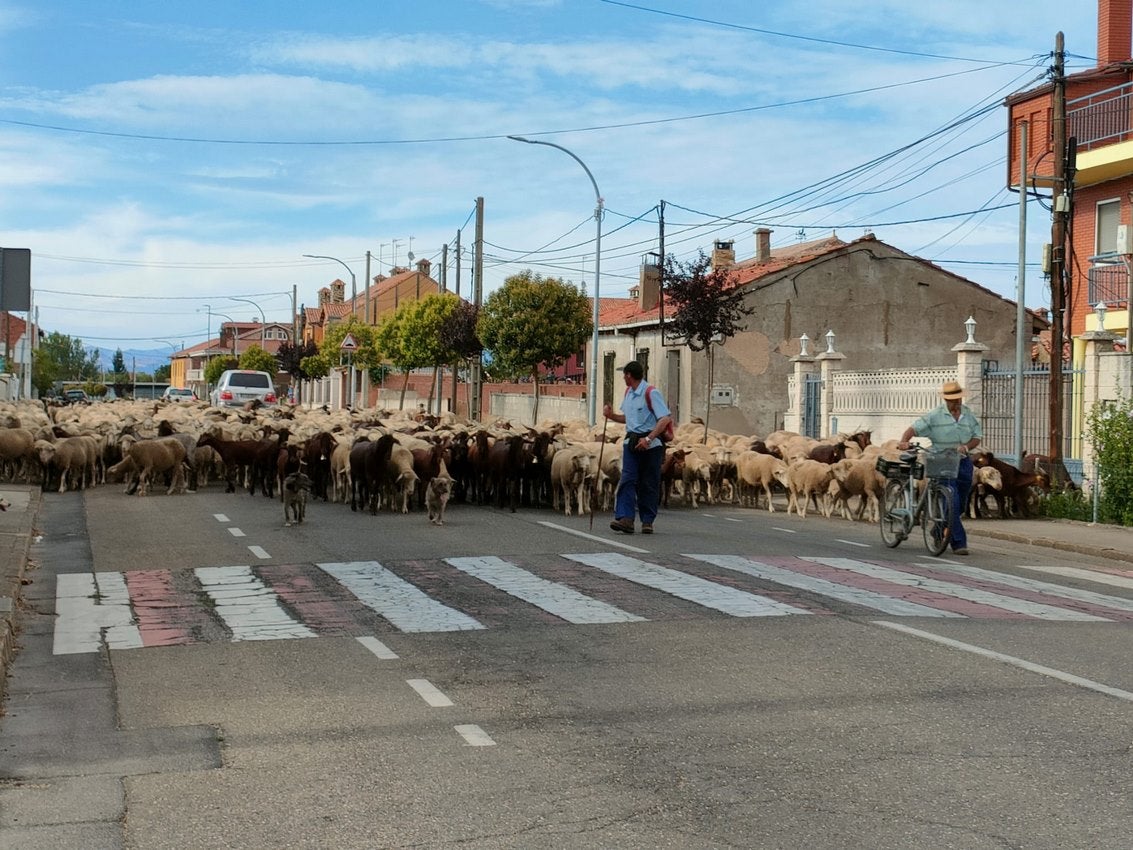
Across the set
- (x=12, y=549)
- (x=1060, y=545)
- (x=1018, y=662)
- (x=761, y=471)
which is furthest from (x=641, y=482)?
(x=1018, y=662)

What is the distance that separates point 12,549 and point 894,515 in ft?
29.4

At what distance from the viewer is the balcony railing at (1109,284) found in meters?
28.7

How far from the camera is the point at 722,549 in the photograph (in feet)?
46.0

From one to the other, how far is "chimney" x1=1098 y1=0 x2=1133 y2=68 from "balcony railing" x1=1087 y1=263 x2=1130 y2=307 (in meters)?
5.29

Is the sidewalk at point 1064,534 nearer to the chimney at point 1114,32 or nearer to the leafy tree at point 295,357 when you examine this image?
the chimney at point 1114,32

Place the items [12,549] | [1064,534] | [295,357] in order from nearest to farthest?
[12,549] → [1064,534] → [295,357]

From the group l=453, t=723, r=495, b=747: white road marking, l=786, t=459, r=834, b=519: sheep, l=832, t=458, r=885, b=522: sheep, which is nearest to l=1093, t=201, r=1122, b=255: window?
l=786, t=459, r=834, b=519: sheep

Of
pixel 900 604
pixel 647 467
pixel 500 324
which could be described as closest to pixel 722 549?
pixel 647 467

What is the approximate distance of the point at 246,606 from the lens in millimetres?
10305

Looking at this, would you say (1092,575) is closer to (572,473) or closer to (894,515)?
(894,515)

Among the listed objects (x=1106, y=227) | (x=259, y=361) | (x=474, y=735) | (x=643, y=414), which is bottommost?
(x=474, y=735)

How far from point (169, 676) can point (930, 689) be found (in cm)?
421

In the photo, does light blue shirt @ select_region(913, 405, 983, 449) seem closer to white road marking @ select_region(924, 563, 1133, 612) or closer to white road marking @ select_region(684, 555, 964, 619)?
white road marking @ select_region(924, 563, 1133, 612)

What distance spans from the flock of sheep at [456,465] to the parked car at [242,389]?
20418 mm
